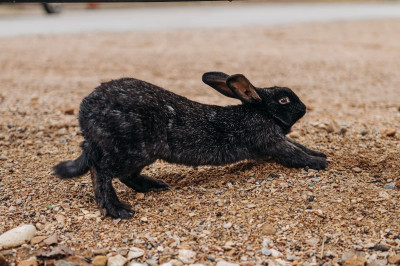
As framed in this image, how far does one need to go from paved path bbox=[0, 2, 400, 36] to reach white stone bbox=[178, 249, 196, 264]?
12288 millimetres

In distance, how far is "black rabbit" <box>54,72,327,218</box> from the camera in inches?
159

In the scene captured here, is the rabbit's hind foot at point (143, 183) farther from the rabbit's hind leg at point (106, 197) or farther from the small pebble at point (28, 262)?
the small pebble at point (28, 262)

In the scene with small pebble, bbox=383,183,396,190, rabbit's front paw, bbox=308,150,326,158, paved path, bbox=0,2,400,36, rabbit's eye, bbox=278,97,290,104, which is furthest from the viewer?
paved path, bbox=0,2,400,36

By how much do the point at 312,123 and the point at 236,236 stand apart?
2723mm

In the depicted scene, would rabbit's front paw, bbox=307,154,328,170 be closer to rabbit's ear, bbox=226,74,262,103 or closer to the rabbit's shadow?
the rabbit's shadow

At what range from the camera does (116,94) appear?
4148 millimetres

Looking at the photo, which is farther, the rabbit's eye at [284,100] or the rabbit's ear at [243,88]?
the rabbit's eye at [284,100]

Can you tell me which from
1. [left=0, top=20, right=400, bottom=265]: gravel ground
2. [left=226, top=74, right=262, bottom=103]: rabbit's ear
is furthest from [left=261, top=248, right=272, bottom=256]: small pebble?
[left=226, top=74, right=262, bottom=103]: rabbit's ear

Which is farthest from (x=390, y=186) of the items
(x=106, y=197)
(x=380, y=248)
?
(x=106, y=197)

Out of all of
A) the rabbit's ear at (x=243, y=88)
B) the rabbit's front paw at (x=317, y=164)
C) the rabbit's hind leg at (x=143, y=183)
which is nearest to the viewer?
the rabbit's hind leg at (x=143, y=183)

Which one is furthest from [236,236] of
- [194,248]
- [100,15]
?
[100,15]

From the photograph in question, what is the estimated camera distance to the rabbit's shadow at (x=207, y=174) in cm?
472

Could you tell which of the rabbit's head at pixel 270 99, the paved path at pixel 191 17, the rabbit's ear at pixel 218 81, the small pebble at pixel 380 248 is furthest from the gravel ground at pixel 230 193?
the paved path at pixel 191 17

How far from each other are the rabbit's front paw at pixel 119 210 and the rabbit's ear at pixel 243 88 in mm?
1451
